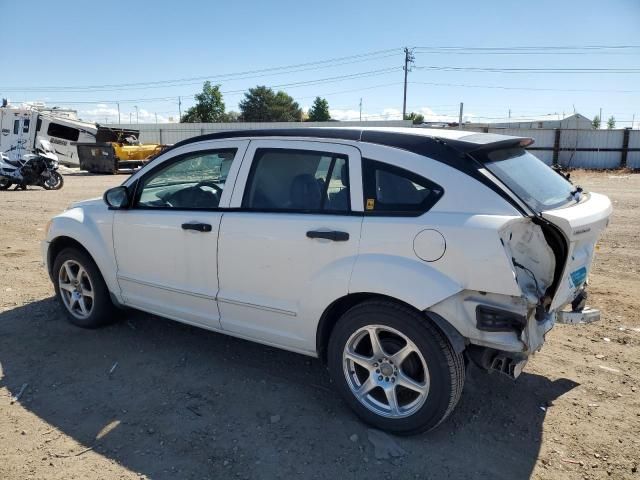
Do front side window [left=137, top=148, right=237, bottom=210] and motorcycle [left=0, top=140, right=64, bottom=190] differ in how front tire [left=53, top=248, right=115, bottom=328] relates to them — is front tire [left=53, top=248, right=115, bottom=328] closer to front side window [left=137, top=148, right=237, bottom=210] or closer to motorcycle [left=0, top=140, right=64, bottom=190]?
front side window [left=137, top=148, right=237, bottom=210]

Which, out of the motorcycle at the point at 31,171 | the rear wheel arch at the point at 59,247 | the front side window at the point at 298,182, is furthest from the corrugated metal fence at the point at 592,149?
the front side window at the point at 298,182

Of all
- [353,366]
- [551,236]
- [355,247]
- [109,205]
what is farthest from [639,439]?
[109,205]

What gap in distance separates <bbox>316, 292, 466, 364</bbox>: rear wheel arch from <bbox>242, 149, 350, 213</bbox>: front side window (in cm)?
56

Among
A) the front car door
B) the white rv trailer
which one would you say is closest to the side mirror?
the front car door

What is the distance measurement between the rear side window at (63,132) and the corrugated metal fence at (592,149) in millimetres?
21451

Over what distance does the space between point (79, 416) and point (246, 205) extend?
1764 millimetres

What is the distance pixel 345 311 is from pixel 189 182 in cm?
177

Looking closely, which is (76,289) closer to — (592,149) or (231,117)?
(592,149)

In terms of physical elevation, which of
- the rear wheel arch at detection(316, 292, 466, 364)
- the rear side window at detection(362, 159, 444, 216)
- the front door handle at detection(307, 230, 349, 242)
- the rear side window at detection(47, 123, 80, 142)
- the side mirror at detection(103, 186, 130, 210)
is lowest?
the rear wheel arch at detection(316, 292, 466, 364)

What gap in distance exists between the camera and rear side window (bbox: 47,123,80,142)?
25375 mm

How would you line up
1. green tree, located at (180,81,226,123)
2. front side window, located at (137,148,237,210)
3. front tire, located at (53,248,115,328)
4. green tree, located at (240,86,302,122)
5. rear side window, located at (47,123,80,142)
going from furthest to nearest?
green tree, located at (240,86,302,122) → green tree, located at (180,81,226,123) → rear side window, located at (47,123,80,142) → front tire, located at (53,248,115,328) → front side window, located at (137,148,237,210)

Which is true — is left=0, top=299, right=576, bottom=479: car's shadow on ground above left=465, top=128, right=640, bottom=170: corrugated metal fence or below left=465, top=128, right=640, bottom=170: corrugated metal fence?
below

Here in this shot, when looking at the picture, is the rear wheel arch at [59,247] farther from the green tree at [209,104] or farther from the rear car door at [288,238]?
the green tree at [209,104]

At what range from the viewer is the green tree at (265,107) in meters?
79.1
